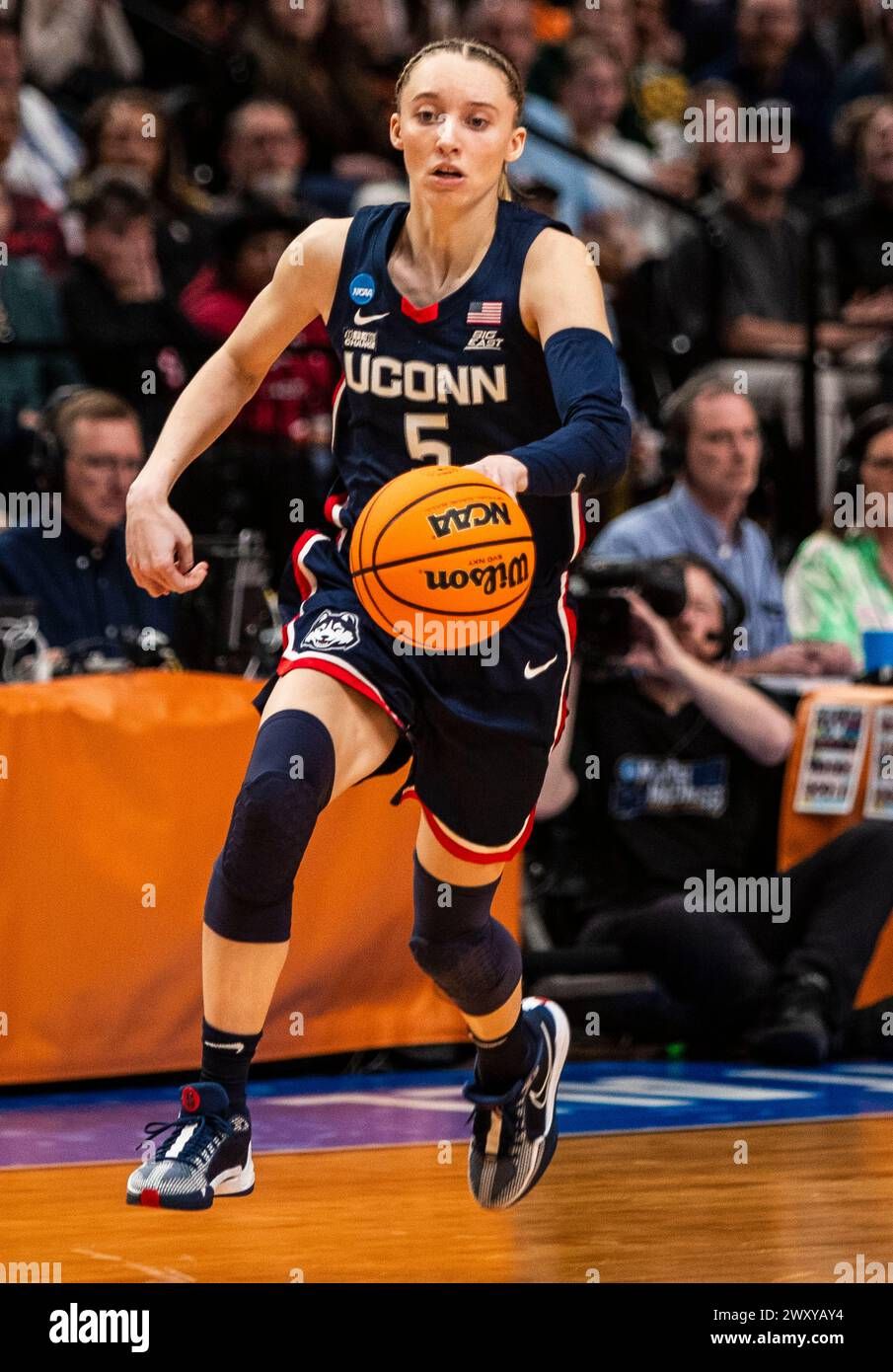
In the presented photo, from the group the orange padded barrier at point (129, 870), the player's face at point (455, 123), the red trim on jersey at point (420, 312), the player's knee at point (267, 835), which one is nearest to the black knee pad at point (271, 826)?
the player's knee at point (267, 835)

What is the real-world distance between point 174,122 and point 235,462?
7.88ft

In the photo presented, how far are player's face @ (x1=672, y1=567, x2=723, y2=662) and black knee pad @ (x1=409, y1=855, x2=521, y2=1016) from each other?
258 centimetres

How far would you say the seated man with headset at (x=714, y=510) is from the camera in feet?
25.3

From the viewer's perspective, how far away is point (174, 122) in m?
9.71

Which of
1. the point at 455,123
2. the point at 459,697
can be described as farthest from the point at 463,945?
the point at 455,123

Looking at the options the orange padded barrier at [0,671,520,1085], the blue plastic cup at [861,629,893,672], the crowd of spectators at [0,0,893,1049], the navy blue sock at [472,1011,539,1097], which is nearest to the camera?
the navy blue sock at [472,1011,539,1097]

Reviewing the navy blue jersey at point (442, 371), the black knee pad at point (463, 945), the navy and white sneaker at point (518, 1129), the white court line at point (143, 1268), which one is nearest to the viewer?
the white court line at point (143, 1268)

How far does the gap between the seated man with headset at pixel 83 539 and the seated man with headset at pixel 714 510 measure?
1.68m

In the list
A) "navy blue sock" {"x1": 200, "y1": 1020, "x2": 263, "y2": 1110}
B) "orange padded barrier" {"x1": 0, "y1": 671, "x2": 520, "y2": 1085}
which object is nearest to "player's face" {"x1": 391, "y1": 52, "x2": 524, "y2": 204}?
"navy blue sock" {"x1": 200, "y1": 1020, "x2": 263, "y2": 1110}

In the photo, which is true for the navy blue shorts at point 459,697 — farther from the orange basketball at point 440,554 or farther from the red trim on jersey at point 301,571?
the orange basketball at point 440,554

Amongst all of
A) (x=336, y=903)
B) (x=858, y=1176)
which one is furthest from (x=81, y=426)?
(x=858, y=1176)

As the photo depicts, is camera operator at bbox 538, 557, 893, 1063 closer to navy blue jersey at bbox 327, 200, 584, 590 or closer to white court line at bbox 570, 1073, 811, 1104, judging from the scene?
white court line at bbox 570, 1073, 811, 1104

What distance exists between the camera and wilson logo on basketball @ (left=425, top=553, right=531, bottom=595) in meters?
3.75

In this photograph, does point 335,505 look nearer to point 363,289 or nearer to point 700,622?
point 363,289
